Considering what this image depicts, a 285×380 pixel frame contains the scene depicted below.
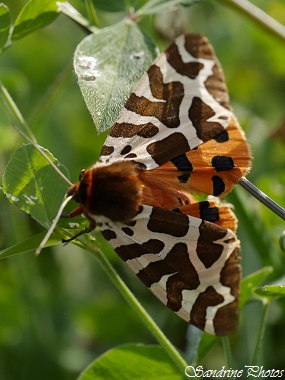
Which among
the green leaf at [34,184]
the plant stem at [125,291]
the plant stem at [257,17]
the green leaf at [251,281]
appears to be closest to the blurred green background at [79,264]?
the plant stem at [257,17]

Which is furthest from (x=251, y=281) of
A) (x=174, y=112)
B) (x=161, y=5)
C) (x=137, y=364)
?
(x=161, y=5)

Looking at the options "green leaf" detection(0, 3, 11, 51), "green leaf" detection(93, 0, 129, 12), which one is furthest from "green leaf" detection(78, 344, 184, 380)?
"green leaf" detection(93, 0, 129, 12)

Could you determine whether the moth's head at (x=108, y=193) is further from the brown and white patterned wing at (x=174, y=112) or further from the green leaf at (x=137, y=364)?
the green leaf at (x=137, y=364)

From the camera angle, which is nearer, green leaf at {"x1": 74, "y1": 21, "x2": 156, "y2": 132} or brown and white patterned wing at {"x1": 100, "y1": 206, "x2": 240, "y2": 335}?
green leaf at {"x1": 74, "y1": 21, "x2": 156, "y2": 132}

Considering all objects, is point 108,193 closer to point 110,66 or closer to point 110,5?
point 110,66

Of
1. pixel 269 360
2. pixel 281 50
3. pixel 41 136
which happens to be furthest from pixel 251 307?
pixel 281 50

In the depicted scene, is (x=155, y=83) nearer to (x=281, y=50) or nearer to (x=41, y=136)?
(x=41, y=136)

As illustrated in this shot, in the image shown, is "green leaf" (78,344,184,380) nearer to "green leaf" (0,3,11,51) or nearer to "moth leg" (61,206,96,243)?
"moth leg" (61,206,96,243)
